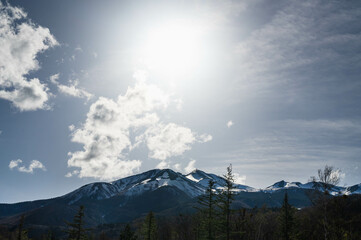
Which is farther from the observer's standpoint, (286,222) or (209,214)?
(286,222)

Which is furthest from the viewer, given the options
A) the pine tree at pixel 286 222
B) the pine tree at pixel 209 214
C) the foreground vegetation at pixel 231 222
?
the pine tree at pixel 286 222

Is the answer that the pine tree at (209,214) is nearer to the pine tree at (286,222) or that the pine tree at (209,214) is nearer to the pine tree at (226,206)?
the pine tree at (226,206)

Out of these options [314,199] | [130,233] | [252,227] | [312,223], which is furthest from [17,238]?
[312,223]

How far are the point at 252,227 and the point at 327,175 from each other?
118ft

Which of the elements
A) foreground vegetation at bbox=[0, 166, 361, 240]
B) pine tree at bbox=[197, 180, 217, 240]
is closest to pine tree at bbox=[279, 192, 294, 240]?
foreground vegetation at bbox=[0, 166, 361, 240]

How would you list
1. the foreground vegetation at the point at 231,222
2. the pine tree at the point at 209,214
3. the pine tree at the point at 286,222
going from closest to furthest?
1. the foreground vegetation at the point at 231,222
2. the pine tree at the point at 209,214
3. the pine tree at the point at 286,222

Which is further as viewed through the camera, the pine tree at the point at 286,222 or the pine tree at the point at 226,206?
the pine tree at the point at 286,222

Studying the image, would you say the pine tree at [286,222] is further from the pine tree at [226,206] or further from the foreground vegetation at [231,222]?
the pine tree at [226,206]

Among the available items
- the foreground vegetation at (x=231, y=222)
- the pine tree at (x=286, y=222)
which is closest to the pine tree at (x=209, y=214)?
the foreground vegetation at (x=231, y=222)

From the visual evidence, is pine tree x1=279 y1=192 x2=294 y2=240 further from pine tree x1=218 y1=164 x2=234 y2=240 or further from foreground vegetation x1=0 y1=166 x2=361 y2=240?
pine tree x1=218 y1=164 x2=234 y2=240

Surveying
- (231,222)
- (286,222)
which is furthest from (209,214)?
(286,222)

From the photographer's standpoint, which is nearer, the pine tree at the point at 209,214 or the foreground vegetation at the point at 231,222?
the foreground vegetation at the point at 231,222

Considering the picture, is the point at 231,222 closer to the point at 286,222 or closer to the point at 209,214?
the point at 209,214

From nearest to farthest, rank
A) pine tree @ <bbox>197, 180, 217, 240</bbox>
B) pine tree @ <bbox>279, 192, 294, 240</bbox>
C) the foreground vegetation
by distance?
the foreground vegetation → pine tree @ <bbox>197, 180, 217, 240</bbox> → pine tree @ <bbox>279, 192, 294, 240</bbox>
